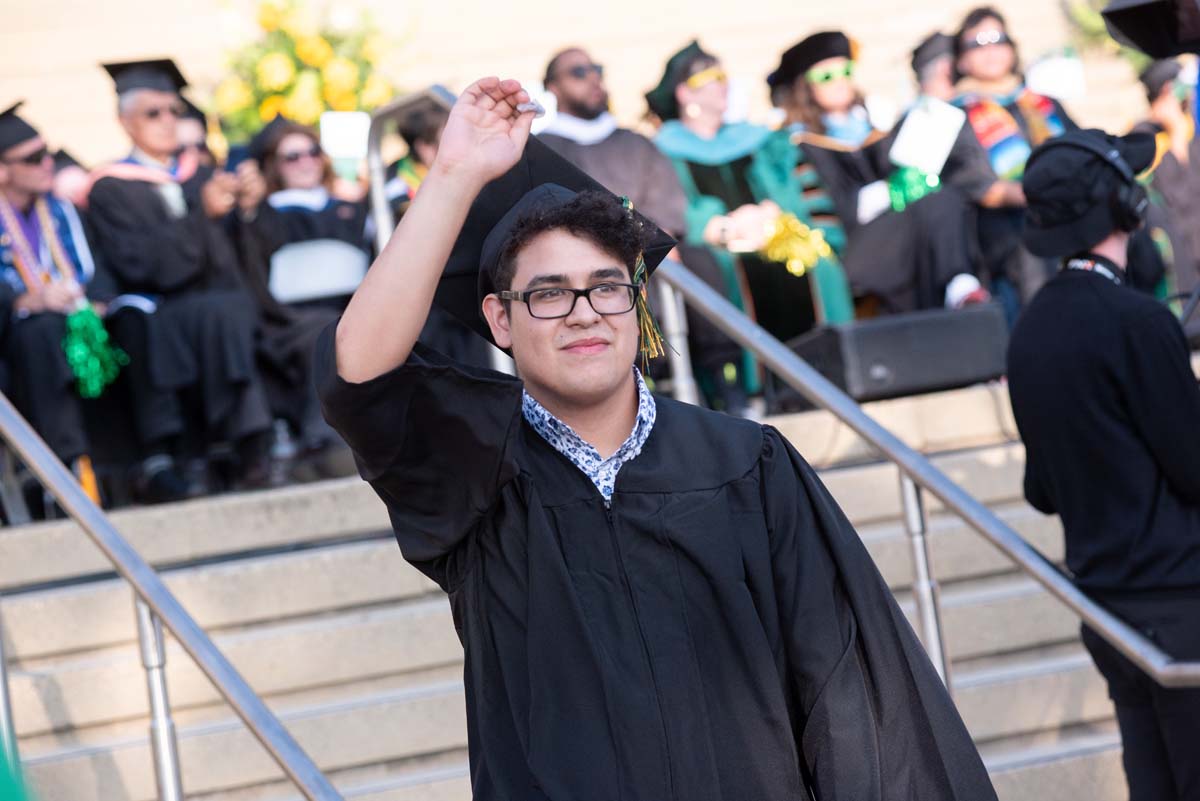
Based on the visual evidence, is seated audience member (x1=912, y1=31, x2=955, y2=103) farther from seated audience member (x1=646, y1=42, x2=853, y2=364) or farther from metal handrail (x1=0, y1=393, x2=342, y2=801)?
metal handrail (x1=0, y1=393, x2=342, y2=801)

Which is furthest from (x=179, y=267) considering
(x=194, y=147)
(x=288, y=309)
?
(x=194, y=147)

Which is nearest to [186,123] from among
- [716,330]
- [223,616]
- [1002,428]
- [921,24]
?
[716,330]

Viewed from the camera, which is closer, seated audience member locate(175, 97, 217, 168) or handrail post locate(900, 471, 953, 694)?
handrail post locate(900, 471, 953, 694)

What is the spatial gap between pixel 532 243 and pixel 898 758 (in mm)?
953

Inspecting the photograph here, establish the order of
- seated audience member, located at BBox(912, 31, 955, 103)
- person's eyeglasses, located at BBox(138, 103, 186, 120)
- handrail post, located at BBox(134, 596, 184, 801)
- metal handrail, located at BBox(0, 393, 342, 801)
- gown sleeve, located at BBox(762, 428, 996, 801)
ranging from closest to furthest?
gown sleeve, located at BBox(762, 428, 996, 801)
metal handrail, located at BBox(0, 393, 342, 801)
handrail post, located at BBox(134, 596, 184, 801)
person's eyeglasses, located at BBox(138, 103, 186, 120)
seated audience member, located at BBox(912, 31, 955, 103)

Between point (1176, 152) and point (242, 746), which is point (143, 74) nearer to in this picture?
point (242, 746)

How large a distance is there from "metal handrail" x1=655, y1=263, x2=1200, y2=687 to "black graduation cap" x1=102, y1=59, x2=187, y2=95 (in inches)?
131

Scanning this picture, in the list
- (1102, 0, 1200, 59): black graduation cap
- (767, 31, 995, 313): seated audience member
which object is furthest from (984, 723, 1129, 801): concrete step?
(767, 31, 995, 313): seated audience member

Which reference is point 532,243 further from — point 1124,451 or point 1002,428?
point 1002,428

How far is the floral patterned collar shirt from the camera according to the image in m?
2.47

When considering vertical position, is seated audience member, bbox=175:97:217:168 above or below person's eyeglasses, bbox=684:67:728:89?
below

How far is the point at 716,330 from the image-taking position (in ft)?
22.7

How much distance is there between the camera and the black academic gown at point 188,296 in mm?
6414

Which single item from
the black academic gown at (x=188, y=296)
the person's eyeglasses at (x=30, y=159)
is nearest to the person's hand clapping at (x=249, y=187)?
the black academic gown at (x=188, y=296)
